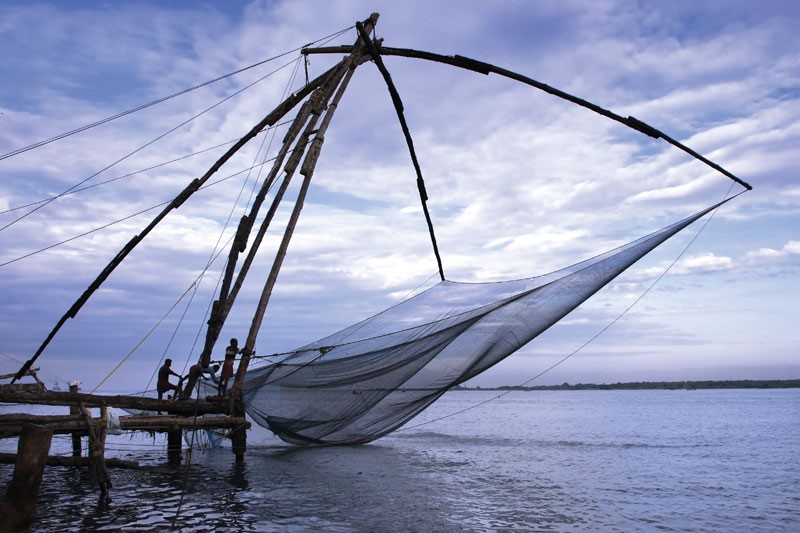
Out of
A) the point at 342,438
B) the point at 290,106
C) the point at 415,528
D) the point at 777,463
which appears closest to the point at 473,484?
the point at 342,438

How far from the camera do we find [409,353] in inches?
348

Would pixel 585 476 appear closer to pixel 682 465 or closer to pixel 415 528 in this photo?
pixel 682 465

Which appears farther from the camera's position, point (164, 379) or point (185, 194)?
point (164, 379)

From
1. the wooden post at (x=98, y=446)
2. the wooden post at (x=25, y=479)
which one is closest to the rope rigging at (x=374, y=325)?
the wooden post at (x=98, y=446)

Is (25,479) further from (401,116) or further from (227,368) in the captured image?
(401,116)

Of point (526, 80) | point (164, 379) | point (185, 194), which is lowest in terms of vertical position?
point (164, 379)

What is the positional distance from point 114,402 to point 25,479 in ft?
10.8

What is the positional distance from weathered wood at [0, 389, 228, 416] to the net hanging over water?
42.0 inches

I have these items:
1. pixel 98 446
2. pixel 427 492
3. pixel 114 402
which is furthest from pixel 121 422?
pixel 427 492

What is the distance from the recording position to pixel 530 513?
8.54m

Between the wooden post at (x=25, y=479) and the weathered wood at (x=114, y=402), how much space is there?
267 centimetres

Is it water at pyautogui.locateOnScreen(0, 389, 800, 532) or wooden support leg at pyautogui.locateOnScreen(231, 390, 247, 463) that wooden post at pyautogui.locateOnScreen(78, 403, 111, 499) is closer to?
water at pyautogui.locateOnScreen(0, 389, 800, 532)

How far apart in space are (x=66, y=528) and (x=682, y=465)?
1399 cm

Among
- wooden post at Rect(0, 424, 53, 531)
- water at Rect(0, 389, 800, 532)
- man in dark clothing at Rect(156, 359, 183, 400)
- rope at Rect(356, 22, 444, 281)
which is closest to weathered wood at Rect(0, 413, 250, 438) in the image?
water at Rect(0, 389, 800, 532)
